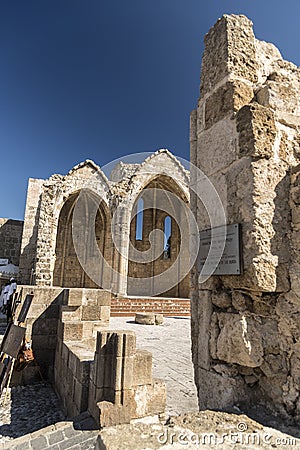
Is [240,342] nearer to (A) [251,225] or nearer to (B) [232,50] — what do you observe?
(A) [251,225]

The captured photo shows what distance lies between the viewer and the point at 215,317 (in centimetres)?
220

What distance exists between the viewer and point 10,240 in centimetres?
1570

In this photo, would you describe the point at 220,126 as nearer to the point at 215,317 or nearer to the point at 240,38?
the point at 240,38

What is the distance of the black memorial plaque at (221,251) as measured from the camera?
2033 millimetres

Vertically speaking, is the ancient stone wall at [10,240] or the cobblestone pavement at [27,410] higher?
Result: the ancient stone wall at [10,240]

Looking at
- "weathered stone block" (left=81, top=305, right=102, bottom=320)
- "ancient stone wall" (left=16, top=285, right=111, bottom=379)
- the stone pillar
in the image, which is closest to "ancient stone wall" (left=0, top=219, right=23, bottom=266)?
the stone pillar

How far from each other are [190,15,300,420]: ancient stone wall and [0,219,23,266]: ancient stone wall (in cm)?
1510

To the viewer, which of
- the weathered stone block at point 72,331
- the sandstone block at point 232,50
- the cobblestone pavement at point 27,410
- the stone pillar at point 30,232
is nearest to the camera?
the sandstone block at point 232,50

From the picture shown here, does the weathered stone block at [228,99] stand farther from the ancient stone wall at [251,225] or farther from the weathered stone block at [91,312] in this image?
the weathered stone block at [91,312]

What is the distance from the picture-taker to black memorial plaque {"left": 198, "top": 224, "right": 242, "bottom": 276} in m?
2.03

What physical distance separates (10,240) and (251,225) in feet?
52.2

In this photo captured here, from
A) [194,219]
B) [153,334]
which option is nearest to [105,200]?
[153,334]

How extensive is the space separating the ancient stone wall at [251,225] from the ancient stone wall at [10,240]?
49.5 feet

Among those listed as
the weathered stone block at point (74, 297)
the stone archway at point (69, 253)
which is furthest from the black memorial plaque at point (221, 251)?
the stone archway at point (69, 253)
